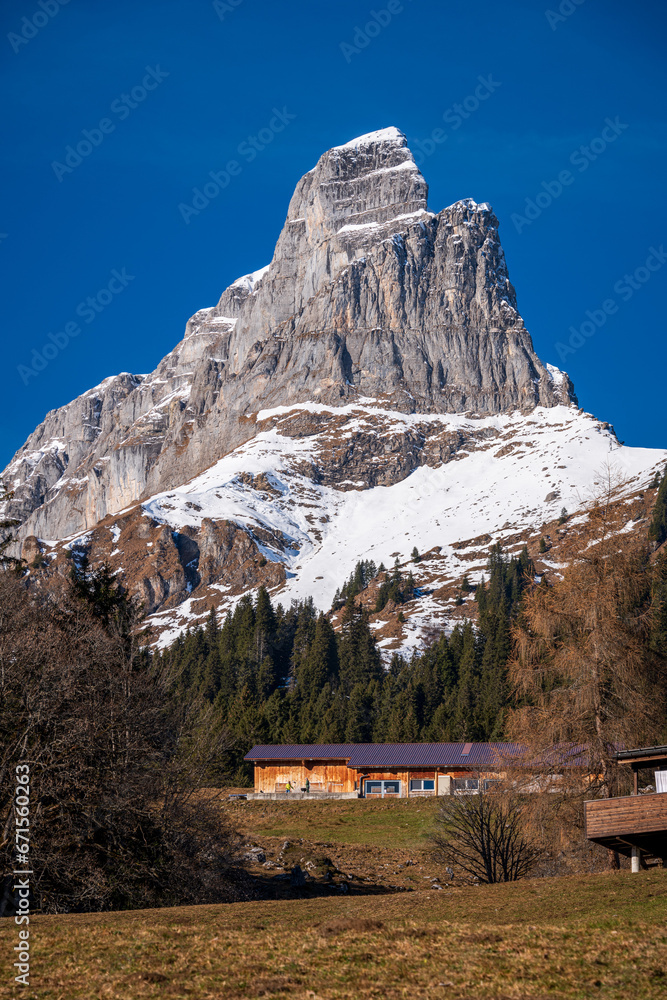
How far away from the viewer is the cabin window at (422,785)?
224 feet

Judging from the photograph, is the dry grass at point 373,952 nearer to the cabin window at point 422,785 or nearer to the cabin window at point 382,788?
the cabin window at point 422,785

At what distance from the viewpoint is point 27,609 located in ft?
96.1

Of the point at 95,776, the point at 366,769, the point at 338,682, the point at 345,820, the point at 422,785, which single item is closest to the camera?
the point at 95,776

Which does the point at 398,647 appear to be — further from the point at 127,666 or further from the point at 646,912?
the point at 646,912

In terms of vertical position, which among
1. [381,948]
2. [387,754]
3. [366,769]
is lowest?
[381,948]

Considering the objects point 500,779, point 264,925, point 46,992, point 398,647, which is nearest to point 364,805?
point 500,779

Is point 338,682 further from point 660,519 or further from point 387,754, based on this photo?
point 660,519

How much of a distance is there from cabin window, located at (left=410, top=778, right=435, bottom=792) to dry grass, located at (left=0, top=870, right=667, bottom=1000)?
163 feet

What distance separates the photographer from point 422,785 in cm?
6869

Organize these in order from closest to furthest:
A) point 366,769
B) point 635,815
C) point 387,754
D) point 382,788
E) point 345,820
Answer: point 635,815
point 345,820
point 382,788
point 366,769
point 387,754

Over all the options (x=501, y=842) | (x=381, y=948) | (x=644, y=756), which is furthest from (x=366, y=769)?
(x=381, y=948)

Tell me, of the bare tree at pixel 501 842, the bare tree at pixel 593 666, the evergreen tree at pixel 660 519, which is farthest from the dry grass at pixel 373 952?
the evergreen tree at pixel 660 519

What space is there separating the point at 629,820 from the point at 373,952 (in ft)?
33.9

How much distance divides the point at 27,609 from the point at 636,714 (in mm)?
18684
